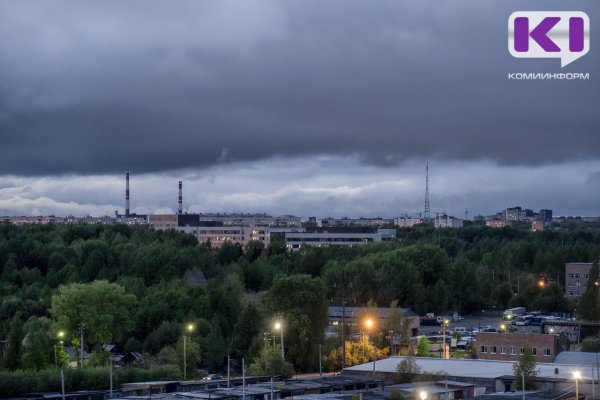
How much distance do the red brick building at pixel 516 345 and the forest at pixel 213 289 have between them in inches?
198

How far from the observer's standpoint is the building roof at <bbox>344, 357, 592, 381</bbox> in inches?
964

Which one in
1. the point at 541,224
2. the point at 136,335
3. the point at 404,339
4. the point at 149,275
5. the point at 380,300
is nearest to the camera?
the point at 404,339

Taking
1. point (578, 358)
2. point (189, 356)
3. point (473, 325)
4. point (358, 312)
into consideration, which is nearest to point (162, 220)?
point (473, 325)

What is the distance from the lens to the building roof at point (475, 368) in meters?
24.5

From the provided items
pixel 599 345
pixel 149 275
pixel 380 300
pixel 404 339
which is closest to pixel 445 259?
pixel 380 300

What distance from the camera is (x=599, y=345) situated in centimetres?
2992

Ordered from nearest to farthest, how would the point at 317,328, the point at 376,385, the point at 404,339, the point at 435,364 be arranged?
the point at 376,385, the point at 435,364, the point at 317,328, the point at 404,339

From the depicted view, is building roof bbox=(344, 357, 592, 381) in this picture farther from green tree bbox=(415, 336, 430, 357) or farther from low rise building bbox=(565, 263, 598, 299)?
low rise building bbox=(565, 263, 598, 299)

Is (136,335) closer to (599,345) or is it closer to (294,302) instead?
(294,302)

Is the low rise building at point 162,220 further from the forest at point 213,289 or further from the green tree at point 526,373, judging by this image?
the green tree at point 526,373

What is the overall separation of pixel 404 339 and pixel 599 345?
723 cm

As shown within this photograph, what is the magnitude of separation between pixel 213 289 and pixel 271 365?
1572 centimetres

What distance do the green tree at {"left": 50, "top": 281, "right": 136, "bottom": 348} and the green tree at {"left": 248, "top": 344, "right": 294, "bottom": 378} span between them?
22.5 ft

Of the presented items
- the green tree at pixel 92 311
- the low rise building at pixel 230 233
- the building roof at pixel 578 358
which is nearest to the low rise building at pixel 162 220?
the low rise building at pixel 230 233
